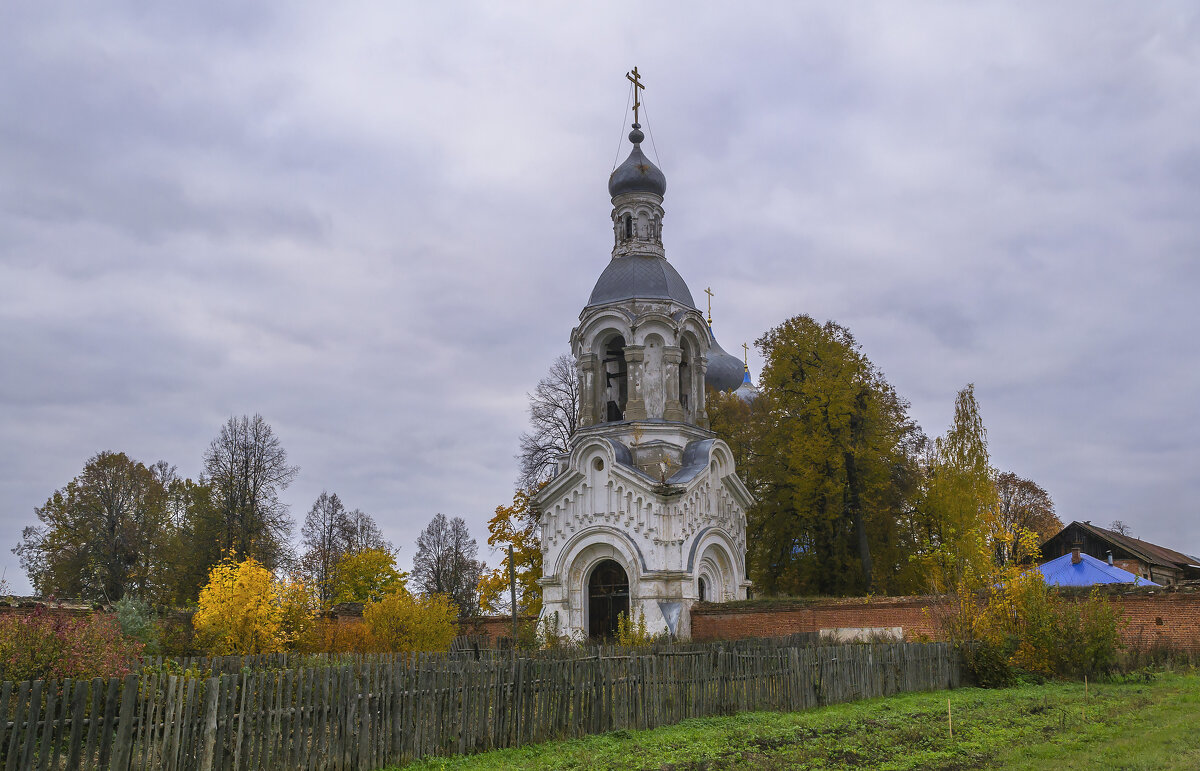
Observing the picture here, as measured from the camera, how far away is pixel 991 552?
911 inches

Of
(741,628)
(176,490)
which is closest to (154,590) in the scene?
(176,490)

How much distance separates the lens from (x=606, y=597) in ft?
82.5

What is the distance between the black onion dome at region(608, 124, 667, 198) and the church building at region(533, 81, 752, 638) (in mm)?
45

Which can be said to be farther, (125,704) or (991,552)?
(991,552)

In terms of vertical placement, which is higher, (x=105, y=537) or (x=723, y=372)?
(x=723, y=372)

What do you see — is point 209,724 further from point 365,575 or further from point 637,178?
point 365,575

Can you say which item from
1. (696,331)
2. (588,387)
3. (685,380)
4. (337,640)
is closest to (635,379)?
(588,387)

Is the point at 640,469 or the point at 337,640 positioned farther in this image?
the point at 640,469

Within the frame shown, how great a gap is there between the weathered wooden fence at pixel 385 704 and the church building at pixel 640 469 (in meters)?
8.53

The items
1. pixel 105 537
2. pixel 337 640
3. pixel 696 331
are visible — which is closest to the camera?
pixel 337 640

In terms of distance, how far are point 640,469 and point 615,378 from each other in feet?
12.8

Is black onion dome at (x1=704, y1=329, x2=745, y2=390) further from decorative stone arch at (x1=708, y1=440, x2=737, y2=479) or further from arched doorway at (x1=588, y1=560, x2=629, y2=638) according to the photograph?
arched doorway at (x1=588, y1=560, x2=629, y2=638)

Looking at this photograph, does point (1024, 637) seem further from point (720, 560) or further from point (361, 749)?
point (361, 749)

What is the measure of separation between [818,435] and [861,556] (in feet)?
12.7
